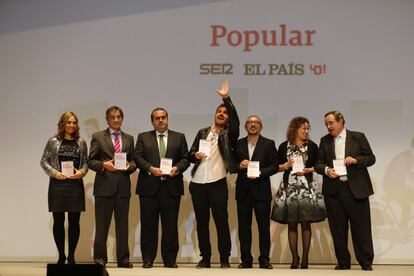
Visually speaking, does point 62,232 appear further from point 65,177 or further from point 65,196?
point 65,177

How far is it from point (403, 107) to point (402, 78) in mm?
316

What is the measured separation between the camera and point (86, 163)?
6.20 metres

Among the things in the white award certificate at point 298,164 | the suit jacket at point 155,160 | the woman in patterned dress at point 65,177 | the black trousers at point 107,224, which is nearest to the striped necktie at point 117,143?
the suit jacket at point 155,160

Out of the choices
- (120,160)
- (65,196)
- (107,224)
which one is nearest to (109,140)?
(120,160)

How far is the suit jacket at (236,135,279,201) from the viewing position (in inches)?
242

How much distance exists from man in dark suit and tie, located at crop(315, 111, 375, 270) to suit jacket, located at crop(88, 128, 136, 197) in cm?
181

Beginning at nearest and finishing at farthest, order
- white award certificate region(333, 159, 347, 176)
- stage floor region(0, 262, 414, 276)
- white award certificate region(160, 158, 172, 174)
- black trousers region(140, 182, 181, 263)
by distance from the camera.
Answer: stage floor region(0, 262, 414, 276), white award certificate region(333, 159, 347, 176), white award certificate region(160, 158, 172, 174), black trousers region(140, 182, 181, 263)

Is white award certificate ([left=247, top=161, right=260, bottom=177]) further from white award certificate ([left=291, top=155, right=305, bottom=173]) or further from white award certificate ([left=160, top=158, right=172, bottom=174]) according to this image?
white award certificate ([left=160, top=158, right=172, bottom=174])

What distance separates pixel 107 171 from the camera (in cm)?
621

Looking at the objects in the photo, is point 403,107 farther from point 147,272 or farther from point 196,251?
point 147,272

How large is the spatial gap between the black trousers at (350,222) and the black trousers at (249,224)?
0.60 metres

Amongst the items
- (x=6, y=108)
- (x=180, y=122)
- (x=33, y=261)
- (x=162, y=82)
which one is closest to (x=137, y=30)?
(x=162, y=82)

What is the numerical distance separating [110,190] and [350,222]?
7.51 feet

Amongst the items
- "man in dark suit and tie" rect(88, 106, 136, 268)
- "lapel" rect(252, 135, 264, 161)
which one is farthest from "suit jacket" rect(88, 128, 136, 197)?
"lapel" rect(252, 135, 264, 161)
